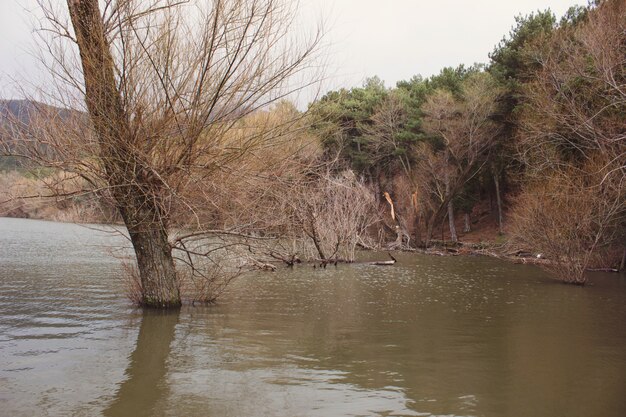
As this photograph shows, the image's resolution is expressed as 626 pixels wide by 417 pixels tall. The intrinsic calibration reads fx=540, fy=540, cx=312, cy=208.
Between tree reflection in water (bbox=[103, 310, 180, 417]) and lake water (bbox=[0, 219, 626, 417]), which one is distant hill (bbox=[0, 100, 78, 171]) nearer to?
lake water (bbox=[0, 219, 626, 417])

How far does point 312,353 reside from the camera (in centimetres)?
789

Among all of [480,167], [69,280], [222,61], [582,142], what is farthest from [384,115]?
[222,61]

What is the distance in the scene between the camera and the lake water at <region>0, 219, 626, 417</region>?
5.80m

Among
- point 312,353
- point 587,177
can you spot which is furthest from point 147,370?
point 587,177

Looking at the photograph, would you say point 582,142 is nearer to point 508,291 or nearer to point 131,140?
point 508,291

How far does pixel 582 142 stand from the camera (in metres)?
19.6

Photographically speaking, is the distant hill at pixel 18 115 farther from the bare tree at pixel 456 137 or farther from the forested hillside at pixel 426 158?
the bare tree at pixel 456 137

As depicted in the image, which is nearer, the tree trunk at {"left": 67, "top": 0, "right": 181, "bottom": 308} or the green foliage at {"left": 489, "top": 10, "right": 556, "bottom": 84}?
the tree trunk at {"left": 67, "top": 0, "right": 181, "bottom": 308}

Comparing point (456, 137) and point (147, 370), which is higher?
point (456, 137)

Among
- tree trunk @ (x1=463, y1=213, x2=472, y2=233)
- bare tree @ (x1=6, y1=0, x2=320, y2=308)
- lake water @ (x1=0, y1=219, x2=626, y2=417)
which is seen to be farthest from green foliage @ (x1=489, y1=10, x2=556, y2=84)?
bare tree @ (x1=6, y1=0, x2=320, y2=308)

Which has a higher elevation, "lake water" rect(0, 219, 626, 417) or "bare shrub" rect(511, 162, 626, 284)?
"bare shrub" rect(511, 162, 626, 284)

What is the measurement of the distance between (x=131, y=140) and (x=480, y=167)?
94.3 feet

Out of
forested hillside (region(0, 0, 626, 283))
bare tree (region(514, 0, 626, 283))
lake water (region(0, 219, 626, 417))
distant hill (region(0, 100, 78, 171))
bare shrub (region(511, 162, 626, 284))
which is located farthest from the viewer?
bare shrub (region(511, 162, 626, 284))

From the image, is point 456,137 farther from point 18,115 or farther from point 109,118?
point 18,115
